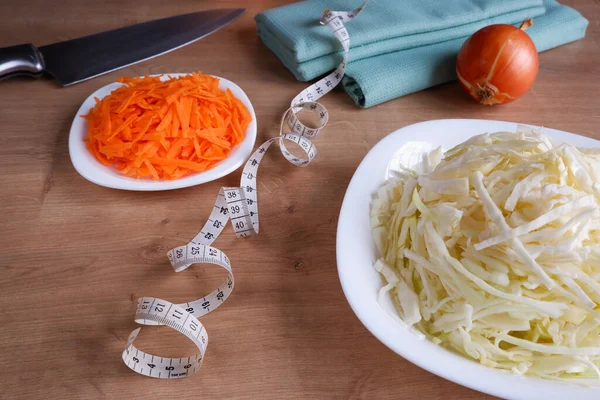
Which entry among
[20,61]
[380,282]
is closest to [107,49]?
[20,61]

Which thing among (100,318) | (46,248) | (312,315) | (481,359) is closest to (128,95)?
(46,248)

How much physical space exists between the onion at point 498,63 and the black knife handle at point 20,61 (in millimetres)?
1350

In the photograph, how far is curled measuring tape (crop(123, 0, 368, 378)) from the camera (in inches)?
41.6

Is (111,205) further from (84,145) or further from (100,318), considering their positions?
(100,318)

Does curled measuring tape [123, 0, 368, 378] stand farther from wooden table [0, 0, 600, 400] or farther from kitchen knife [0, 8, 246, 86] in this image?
kitchen knife [0, 8, 246, 86]

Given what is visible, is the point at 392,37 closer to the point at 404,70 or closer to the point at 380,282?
the point at 404,70

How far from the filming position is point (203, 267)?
4.06 ft

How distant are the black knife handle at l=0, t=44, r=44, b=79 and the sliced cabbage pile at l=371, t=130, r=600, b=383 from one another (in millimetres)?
1284

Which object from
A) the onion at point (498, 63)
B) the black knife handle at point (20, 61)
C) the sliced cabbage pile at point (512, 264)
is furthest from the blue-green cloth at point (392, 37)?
the black knife handle at point (20, 61)

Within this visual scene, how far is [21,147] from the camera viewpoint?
1.50m

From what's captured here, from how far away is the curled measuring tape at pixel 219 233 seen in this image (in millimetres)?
1056

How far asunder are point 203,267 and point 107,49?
939 mm

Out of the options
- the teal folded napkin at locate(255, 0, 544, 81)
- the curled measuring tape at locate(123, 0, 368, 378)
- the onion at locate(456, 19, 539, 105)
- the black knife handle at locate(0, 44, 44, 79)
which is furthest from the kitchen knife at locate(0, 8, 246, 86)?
the onion at locate(456, 19, 539, 105)

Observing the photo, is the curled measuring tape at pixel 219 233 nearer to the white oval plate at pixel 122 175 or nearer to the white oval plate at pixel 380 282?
the white oval plate at pixel 122 175
